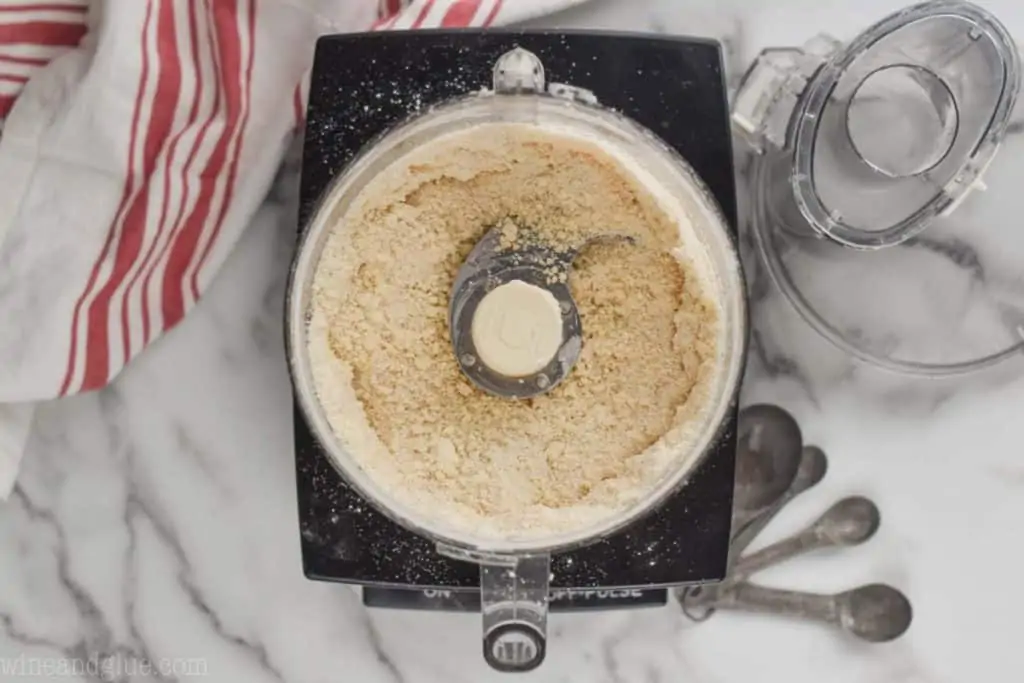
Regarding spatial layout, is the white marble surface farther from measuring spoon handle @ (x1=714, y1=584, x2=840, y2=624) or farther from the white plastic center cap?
the white plastic center cap

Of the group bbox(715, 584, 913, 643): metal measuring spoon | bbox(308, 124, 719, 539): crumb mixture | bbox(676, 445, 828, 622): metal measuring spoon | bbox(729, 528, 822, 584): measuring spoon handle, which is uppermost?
bbox(308, 124, 719, 539): crumb mixture

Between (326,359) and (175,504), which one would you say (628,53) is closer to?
(326,359)

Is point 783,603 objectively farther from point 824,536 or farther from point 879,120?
point 879,120

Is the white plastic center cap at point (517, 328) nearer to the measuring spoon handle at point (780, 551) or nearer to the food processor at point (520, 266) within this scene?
the food processor at point (520, 266)

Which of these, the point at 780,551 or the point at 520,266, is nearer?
the point at 520,266

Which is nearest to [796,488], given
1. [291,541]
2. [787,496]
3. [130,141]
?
[787,496]

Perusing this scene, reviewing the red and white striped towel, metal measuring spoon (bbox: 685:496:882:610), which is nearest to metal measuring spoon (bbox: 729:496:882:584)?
metal measuring spoon (bbox: 685:496:882:610)
